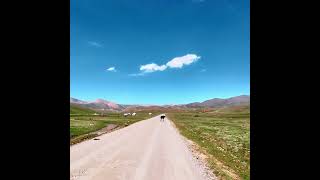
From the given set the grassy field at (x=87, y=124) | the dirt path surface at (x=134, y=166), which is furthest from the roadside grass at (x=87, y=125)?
the dirt path surface at (x=134, y=166)

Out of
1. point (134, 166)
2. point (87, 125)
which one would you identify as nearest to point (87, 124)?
point (87, 125)

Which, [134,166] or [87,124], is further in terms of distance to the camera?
[87,124]

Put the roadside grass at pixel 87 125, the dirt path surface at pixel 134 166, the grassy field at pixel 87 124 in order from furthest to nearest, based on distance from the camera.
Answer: the grassy field at pixel 87 124 → the roadside grass at pixel 87 125 → the dirt path surface at pixel 134 166

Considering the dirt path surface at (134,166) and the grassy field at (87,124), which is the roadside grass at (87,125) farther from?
the dirt path surface at (134,166)

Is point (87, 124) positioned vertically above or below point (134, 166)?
below

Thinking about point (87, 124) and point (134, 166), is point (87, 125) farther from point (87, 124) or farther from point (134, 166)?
point (134, 166)

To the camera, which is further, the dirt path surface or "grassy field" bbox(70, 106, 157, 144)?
"grassy field" bbox(70, 106, 157, 144)

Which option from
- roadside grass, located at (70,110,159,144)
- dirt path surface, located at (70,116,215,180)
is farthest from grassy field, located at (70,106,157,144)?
dirt path surface, located at (70,116,215,180)

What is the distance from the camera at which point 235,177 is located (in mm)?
12320

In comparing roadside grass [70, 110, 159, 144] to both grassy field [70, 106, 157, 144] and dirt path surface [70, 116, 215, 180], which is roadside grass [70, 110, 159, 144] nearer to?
grassy field [70, 106, 157, 144]

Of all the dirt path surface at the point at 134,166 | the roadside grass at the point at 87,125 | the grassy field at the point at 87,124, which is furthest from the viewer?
the grassy field at the point at 87,124
